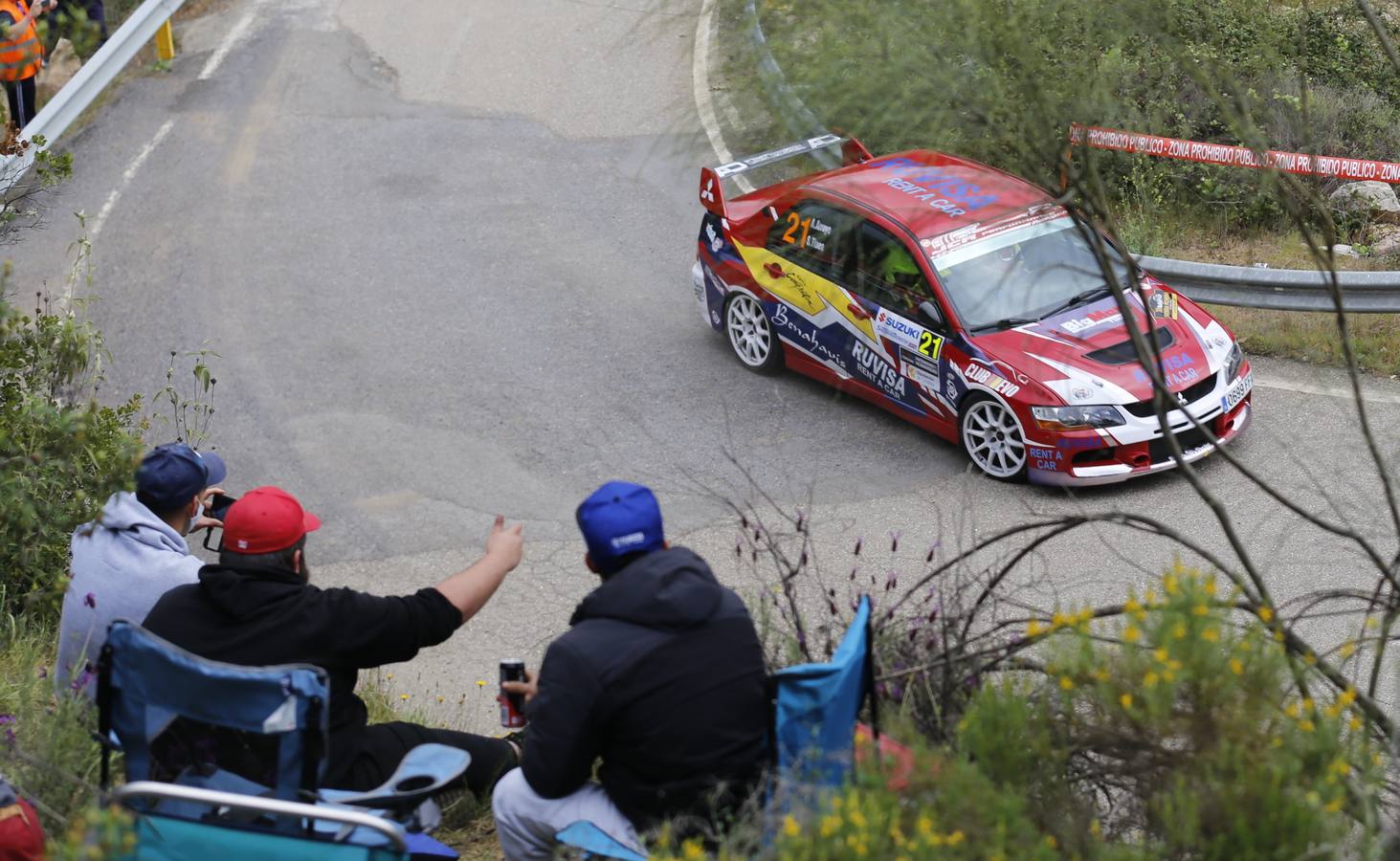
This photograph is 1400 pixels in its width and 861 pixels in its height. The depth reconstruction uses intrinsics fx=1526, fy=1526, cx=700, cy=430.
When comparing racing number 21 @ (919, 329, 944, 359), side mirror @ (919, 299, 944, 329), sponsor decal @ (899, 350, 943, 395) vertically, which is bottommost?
A: sponsor decal @ (899, 350, 943, 395)

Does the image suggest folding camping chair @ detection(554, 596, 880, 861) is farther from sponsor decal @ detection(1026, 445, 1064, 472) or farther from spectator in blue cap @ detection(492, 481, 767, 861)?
sponsor decal @ detection(1026, 445, 1064, 472)

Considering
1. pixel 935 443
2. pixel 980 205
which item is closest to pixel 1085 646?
pixel 980 205

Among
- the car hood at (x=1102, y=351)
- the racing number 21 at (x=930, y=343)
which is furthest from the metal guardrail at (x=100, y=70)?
the car hood at (x=1102, y=351)

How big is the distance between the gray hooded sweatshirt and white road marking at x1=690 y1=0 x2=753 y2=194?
9.37 feet

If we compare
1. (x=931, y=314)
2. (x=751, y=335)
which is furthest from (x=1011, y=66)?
(x=751, y=335)

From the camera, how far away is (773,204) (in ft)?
35.7

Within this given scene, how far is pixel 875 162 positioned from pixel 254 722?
6.60 m

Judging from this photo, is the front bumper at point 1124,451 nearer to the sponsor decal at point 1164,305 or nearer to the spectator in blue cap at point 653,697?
the sponsor decal at point 1164,305

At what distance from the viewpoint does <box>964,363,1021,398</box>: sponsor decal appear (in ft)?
30.9

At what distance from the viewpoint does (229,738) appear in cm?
450

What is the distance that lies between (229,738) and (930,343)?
246 inches

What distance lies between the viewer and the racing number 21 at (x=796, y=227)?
10.7 metres

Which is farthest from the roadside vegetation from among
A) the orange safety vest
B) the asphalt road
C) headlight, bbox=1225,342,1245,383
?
the orange safety vest

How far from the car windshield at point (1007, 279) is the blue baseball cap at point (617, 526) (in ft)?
18.3
